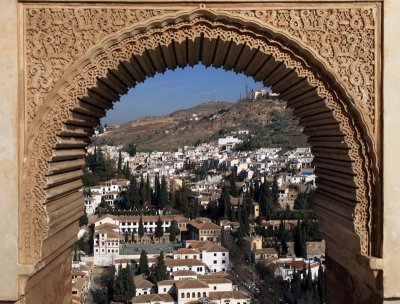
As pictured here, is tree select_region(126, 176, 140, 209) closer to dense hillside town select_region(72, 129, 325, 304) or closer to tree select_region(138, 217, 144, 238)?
dense hillside town select_region(72, 129, 325, 304)

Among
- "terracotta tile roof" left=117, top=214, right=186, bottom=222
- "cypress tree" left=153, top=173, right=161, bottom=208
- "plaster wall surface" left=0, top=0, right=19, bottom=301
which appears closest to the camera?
"plaster wall surface" left=0, top=0, right=19, bottom=301

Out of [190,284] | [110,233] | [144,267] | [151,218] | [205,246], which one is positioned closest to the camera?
[190,284]

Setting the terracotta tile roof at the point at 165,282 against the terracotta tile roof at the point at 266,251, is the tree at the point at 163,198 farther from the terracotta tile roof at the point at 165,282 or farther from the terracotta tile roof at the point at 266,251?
the terracotta tile roof at the point at 165,282

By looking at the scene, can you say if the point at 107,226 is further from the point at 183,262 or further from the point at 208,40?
the point at 208,40

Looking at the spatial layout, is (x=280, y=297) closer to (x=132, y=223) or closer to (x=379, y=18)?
(x=132, y=223)

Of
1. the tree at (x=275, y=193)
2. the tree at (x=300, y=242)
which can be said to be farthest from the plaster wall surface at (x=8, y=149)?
the tree at (x=275, y=193)

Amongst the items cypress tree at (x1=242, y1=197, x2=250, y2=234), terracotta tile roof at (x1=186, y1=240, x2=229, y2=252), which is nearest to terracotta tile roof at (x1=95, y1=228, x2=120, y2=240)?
terracotta tile roof at (x1=186, y1=240, x2=229, y2=252)

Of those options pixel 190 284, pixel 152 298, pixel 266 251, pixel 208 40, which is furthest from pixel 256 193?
pixel 208 40
